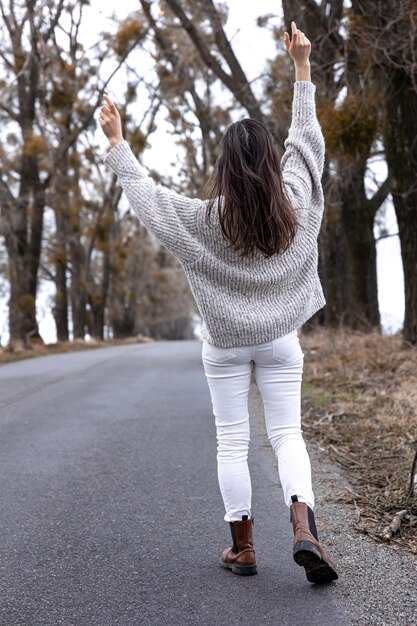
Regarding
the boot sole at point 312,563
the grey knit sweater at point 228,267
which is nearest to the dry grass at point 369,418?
the boot sole at point 312,563

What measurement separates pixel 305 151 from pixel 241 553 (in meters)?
1.90

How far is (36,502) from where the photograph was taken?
4914 mm

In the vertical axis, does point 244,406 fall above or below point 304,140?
below

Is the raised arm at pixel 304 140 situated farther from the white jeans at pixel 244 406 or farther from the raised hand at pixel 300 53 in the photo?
the white jeans at pixel 244 406

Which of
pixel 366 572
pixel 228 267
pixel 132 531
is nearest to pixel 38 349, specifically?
pixel 132 531

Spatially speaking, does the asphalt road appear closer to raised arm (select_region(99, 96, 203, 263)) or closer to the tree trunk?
raised arm (select_region(99, 96, 203, 263))

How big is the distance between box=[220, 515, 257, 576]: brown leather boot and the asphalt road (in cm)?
5

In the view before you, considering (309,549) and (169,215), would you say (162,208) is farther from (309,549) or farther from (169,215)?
(309,549)

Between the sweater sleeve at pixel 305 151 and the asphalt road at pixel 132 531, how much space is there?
176cm

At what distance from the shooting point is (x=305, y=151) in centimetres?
376

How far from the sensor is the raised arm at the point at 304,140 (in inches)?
147

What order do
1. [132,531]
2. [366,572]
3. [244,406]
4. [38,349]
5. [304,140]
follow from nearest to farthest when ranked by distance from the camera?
[366,572] < [244,406] < [304,140] < [132,531] < [38,349]

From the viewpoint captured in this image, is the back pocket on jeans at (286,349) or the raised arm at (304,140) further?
the raised arm at (304,140)

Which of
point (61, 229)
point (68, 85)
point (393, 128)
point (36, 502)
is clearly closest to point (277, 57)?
point (393, 128)
